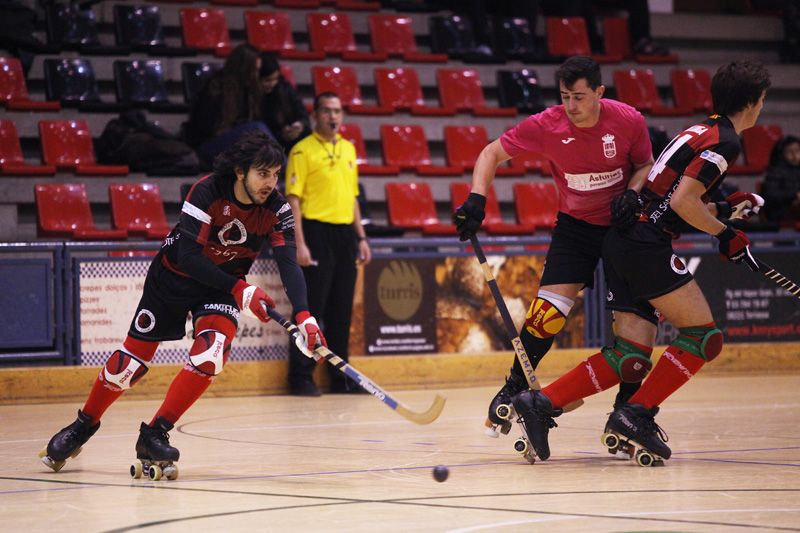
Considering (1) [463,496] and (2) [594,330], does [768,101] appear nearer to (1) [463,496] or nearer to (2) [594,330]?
(2) [594,330]

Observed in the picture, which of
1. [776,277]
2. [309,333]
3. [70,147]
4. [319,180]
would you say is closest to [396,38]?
[70,147]

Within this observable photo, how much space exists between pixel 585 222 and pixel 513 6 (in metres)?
7.76

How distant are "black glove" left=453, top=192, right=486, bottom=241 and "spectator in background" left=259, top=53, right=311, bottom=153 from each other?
→ 4067 mm

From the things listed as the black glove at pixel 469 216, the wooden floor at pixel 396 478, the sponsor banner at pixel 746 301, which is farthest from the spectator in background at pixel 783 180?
the black glove at pixel 469 216

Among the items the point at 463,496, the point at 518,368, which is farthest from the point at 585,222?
the point at 463,496

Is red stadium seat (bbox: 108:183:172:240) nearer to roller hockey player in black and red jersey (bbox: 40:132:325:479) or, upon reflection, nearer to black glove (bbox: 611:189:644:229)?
roller hockey player in black and red jersey (bbox: 40:132:325:479)

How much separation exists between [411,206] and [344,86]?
1.40 meters

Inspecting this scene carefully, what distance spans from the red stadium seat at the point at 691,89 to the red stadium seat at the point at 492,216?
2750mm

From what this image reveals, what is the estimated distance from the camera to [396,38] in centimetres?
1191

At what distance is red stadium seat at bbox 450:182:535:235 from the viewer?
1052 cm

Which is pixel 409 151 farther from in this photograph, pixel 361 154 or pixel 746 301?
pixel 746 301

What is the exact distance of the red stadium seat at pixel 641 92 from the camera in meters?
12.3

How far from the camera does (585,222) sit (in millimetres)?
5242

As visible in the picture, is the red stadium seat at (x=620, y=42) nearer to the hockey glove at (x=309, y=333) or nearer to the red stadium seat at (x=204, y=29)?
the red stadium seat at (x=204, y=29)
